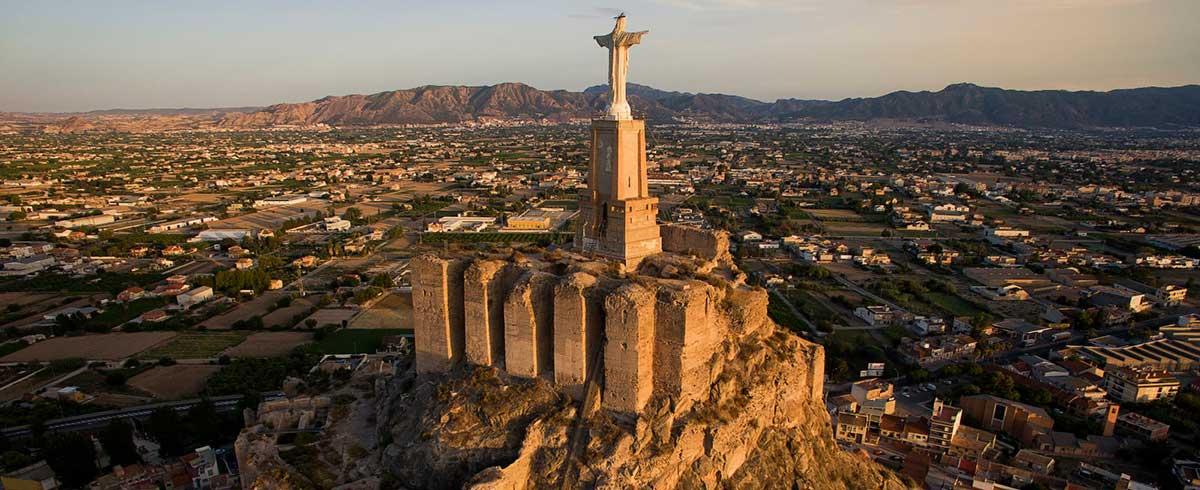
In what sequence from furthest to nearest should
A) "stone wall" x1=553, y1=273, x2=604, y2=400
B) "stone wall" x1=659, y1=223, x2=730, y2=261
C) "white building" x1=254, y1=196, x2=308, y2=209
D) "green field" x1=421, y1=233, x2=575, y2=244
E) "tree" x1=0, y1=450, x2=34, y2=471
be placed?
1. "white building" x1=254, y1=196, x2=308, y2=209
2. "green field" x1=421, y1=233, x2=575, y2=244
3. "tree" x1=0, y1=450, x2=34, y2=471
4. "stone wall" x1=659, y1=223, x2=730, y2=261
5. "stone wall" x1=553, y1=273, x2=604, y2=400

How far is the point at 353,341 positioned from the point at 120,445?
18.2 meters

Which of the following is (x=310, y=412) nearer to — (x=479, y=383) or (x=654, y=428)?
(x=479, y=383)

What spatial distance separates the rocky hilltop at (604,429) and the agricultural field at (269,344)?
941 inches

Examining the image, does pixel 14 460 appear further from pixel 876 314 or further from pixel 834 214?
pixel 834 214

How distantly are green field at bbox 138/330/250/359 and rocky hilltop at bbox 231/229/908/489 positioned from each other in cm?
2640

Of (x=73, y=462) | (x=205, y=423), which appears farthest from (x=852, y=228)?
(x=73, y=462)

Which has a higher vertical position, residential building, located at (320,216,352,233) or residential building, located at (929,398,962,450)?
residential building, located at (320,216,352,233)

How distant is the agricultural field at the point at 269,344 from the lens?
46875 mm

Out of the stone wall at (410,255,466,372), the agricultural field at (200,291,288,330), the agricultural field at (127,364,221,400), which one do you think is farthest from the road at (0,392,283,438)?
the stone wall at (410,255,466,372)

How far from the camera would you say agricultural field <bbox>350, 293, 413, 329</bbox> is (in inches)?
2068

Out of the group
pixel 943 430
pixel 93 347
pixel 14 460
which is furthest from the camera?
pixel 93 347

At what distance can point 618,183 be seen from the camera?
24.5 meters

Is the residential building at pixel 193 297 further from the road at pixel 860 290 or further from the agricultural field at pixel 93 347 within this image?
the road at pixel 860 290

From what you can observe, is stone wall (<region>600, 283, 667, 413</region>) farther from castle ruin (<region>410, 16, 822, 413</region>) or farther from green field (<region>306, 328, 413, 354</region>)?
green field (<region>306, 328, 413, 354</region>)
